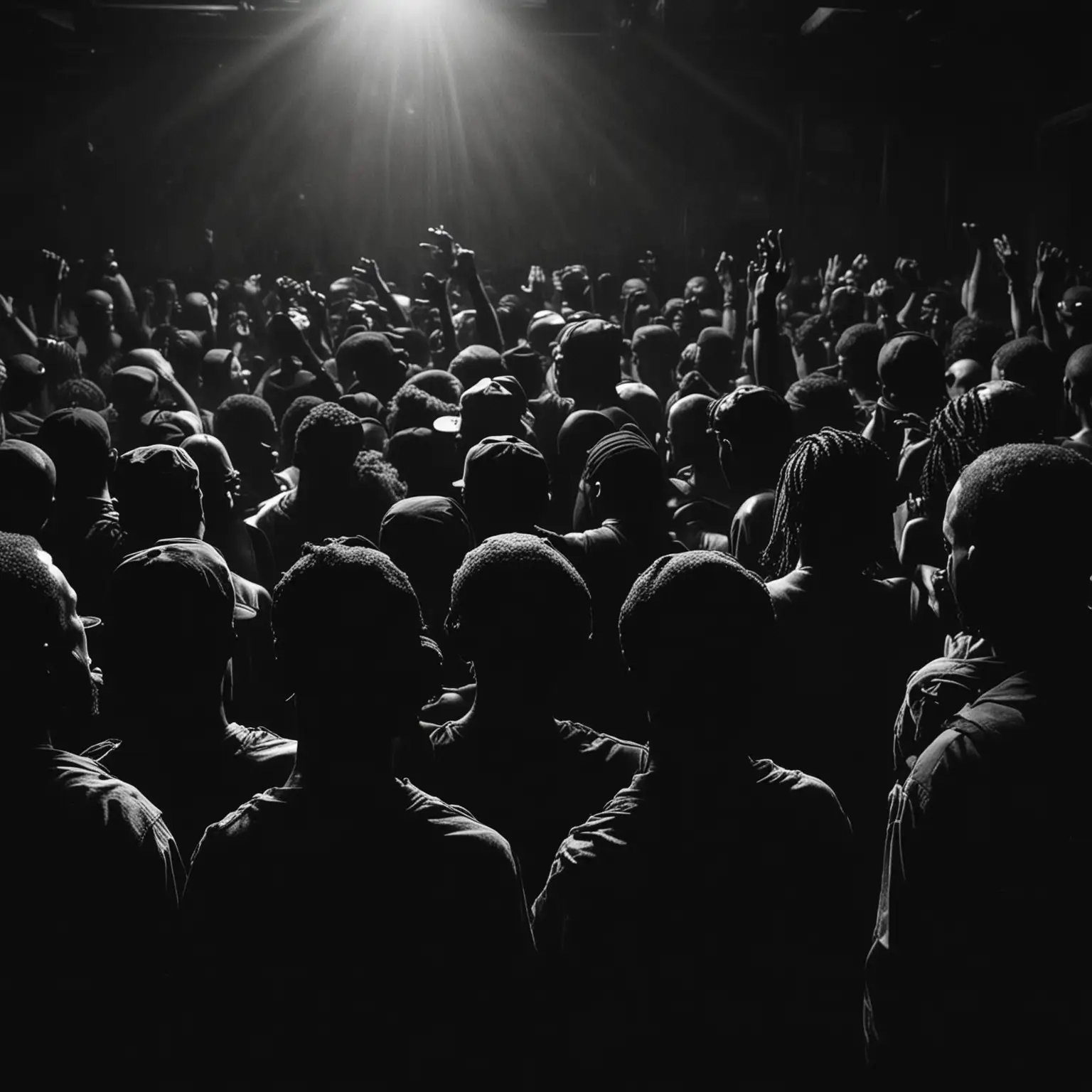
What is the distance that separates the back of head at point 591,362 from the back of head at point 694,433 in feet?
1.16

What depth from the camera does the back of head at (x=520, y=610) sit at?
214 centimetres

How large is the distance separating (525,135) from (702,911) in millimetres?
17675

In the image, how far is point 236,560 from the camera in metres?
3.72

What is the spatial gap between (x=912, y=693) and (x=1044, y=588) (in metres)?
0.40

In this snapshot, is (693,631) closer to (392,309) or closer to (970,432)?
(970,432)

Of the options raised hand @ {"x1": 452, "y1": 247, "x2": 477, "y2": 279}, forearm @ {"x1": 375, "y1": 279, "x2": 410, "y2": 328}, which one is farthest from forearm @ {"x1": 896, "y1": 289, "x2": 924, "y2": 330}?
raised hand @ {"x1": 452, "y1": 247, "x2": 477, "y2": 279}

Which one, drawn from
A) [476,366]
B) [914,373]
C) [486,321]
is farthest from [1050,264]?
[476,366]

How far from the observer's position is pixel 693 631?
6.09 ft

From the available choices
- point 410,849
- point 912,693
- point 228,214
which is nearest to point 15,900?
point 410,849

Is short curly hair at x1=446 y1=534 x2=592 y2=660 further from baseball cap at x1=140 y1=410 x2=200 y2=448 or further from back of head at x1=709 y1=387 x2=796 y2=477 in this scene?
baseball cap at x1=140 y1=410 x2=200 y2=448

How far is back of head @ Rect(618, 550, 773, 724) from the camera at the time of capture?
5.98 ft

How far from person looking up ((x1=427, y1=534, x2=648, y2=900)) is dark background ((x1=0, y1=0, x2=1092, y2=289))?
12271 millimetres

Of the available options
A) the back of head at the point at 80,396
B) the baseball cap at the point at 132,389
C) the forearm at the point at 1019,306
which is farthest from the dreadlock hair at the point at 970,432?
the back of head at the point at 80,396

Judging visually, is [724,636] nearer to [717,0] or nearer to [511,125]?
[717,0]
